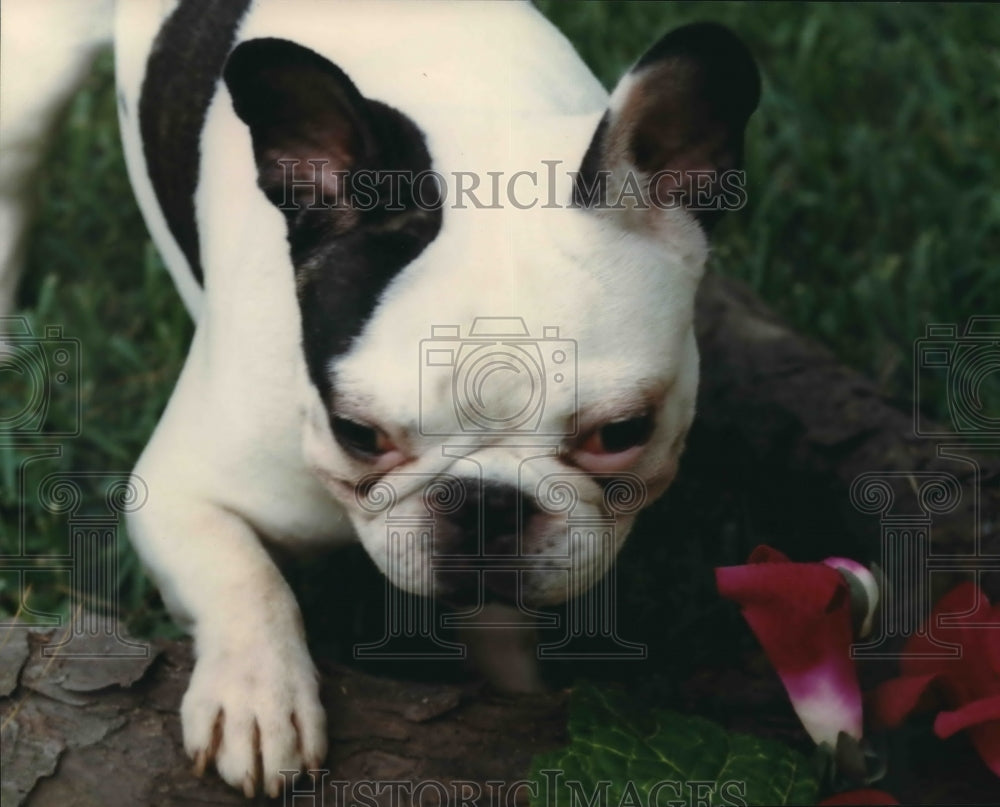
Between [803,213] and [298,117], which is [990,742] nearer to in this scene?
[298,117]

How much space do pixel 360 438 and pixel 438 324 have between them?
198mm

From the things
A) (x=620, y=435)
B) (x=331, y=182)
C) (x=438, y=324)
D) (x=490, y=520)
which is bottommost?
(x=490, y=520)

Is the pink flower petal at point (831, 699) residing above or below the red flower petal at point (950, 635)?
below

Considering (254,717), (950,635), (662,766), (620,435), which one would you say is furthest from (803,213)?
(254,717)

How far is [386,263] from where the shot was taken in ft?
5.49

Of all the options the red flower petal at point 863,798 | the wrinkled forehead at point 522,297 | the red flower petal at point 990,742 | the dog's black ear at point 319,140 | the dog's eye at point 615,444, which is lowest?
the red flower petal at point 863,798

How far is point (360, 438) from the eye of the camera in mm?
1724

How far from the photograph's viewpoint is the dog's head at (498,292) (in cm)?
162

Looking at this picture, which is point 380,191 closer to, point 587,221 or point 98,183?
point 587,221

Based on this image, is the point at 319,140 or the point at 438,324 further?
the point at 319,140

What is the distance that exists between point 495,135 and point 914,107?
86.3 inches

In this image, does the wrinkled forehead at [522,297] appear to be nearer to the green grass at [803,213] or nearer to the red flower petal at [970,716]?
the red flower petal at [970,716]

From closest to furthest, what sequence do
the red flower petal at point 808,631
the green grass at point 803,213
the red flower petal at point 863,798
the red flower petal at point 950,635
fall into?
the red flower petal at point 863,798
the red flower petal at point 808,631
the red flower petal at point 950,635
the green grass at point 803,213

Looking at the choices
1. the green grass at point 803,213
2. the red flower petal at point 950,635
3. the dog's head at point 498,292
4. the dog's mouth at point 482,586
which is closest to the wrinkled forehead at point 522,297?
the dog's head at point 498,292
